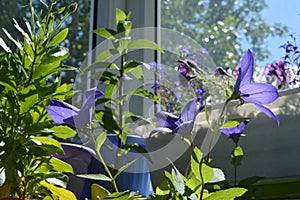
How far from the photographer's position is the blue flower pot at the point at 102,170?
0.94 meters

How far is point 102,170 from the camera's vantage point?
1040mm

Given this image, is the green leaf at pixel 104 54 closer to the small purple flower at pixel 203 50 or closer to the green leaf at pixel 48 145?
the green leaf at pixel 48 145

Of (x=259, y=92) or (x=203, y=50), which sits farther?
(x=203, y=50)

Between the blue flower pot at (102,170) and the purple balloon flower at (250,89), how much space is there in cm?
29

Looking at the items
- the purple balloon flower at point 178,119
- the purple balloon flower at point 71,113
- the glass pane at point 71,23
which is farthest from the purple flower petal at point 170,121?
the glass pane at point 71,23

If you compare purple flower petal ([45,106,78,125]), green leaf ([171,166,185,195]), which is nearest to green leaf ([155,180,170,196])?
green leaf ([171,166,185,195])

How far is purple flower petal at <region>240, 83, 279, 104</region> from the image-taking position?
726 mm

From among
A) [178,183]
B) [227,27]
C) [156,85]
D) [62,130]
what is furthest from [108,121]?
[227,27]

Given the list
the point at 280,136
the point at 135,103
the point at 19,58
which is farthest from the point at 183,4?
the point at 19,58

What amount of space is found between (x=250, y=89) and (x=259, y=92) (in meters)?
0.01

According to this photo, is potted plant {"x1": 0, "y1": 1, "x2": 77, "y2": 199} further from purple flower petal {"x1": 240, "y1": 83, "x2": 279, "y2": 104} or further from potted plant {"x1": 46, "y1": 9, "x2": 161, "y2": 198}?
purple flower petal {"x1": 240, "y1": 83, "x2": 279, "y2": 104}

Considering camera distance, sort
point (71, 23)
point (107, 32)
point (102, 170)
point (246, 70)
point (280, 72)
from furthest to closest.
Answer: point (71, 23)
point (280, 72)
point (102, 170)
point (107, 32)
point (246, 70)

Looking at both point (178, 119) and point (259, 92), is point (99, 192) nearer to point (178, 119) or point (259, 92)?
point (178, 119)

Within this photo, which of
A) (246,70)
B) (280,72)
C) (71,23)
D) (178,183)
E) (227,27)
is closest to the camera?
(178,183)
